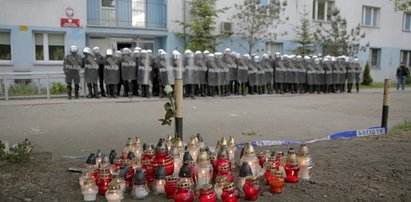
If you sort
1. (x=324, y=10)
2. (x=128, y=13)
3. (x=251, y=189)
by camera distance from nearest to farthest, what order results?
(x=251, y=189) < (x=128, y=13) < (x=324, y=10)

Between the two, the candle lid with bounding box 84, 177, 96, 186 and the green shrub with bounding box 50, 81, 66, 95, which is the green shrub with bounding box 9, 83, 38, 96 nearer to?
the green shrub with bounding box 50, 81, 66, 95

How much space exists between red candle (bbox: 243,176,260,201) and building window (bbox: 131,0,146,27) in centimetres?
1946

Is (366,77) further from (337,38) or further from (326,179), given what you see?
(326,179)

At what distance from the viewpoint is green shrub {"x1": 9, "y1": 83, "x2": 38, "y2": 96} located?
49.5 feet

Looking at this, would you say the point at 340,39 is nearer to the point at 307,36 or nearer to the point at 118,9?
the point at 307,36

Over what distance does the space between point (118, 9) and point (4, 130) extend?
14289mm

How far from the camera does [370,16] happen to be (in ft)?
103

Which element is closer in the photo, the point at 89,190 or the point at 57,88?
the point at 89,190

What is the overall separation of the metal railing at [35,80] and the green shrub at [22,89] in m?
0.08

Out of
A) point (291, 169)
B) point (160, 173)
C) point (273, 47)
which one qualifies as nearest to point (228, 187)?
point (160, 173)

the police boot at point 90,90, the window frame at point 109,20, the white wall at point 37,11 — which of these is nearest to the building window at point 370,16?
the window frame at point 109,20

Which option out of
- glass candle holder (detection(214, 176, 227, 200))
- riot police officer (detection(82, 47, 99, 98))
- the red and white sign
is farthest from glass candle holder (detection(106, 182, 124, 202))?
the red and white sign

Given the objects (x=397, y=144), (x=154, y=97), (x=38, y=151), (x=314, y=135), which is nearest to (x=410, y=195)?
(x=397, y=144)

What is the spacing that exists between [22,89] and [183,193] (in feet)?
44.3
